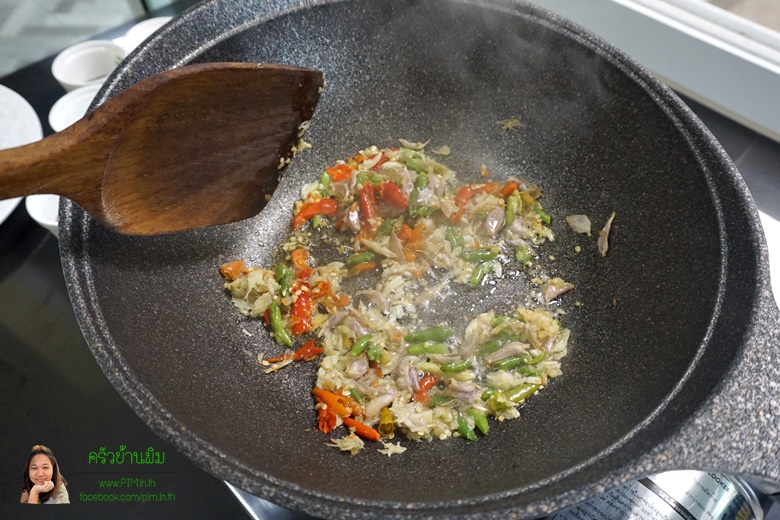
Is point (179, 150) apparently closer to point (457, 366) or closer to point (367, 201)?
point (367, 201)

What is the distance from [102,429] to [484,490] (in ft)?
3.62

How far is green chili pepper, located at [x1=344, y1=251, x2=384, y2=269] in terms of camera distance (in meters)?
1.67

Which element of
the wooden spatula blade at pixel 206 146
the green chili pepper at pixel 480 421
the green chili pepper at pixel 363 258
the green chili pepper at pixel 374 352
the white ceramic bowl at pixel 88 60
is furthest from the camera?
the white ceramic bowl at pixel 88 60

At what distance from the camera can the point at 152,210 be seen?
134cm

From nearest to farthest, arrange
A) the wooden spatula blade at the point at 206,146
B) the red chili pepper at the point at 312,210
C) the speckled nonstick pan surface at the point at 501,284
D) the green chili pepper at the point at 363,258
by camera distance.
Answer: the speckled nonstick pan surface at the point at 501,284
the wooden spatula blade at the point at 206,146
the green chili pepper at the point at 363,258
the red chili pepper at the point at 312,210

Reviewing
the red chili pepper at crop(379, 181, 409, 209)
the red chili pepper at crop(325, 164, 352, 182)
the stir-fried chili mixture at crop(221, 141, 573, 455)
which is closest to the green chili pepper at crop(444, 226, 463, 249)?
the stir-fried chili mixture at crop(221, 141, 573, 455)

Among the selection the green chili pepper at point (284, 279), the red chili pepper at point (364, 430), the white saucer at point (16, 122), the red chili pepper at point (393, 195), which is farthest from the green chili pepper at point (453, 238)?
the white saucer at point (16, 122)

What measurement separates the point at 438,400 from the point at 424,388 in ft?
0.16

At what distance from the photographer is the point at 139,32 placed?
7.55ft

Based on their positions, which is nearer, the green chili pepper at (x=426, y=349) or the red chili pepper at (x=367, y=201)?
the green chili pepper at (x=426, y=349)

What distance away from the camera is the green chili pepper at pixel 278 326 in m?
1.51

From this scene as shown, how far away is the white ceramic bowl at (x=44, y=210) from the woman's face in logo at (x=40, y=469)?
2.17ft

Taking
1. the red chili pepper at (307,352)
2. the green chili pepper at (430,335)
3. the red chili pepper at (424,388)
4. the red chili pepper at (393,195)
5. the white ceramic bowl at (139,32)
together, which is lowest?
the red chili pepper at (424,388)

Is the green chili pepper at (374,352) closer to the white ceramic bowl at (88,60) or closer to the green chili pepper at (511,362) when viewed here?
the green chili pepper at (511,362)
